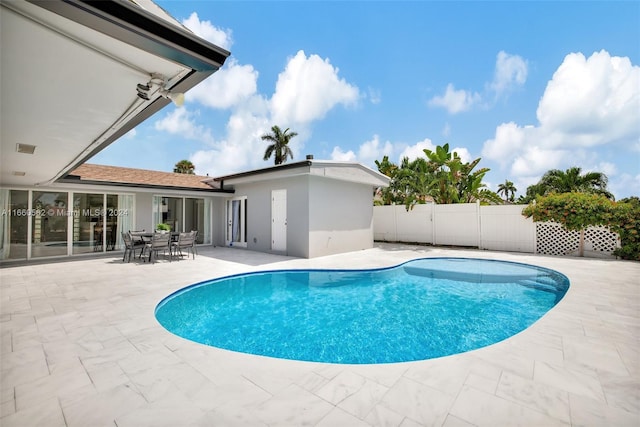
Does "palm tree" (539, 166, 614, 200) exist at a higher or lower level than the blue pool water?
higher

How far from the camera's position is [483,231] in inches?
564

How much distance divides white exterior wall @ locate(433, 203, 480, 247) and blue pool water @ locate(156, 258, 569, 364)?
16.4 feet

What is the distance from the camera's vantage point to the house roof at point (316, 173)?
1108cm

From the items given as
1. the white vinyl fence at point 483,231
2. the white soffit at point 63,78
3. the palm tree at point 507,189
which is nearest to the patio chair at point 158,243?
the white soffit at point 63,78

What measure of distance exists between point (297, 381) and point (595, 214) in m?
14.4

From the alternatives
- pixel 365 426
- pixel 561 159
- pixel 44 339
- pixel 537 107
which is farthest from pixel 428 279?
pixel 561 159

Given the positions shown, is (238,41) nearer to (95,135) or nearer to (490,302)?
(95,135)

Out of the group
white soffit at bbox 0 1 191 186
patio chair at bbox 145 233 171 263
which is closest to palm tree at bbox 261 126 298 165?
patio chair at bbox 145 233 171 263

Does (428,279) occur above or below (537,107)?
below

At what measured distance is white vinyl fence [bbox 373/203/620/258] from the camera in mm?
12012

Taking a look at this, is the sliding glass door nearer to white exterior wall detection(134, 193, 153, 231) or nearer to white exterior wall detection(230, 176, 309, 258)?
white exterior wall detection(134, 193, 153, 231)

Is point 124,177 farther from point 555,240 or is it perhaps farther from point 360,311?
point 555,240

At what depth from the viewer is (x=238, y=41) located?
12.6m

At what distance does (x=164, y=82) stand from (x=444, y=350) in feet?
17.2
